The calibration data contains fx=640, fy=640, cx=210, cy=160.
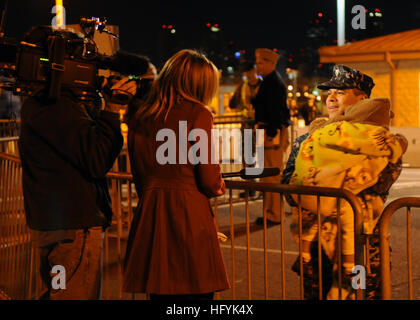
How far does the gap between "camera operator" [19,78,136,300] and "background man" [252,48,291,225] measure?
5068mm

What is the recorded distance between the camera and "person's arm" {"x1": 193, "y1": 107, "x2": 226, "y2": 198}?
3.24 meters

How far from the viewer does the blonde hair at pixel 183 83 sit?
3307mm

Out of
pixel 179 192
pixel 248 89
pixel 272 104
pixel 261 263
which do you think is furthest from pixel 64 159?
pixel 248 89

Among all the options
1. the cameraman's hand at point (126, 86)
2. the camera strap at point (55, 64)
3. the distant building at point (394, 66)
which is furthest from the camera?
the distant building at point (394, 66)

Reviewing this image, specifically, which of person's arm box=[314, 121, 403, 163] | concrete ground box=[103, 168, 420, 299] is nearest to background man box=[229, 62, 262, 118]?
concrete ground box=[103, 168, 420, 299]

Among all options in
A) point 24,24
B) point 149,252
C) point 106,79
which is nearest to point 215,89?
point 106,79

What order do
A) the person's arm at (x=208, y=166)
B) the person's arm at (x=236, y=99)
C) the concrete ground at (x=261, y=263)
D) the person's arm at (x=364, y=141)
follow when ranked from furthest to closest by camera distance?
the person's arm at (x=236, y=99) → the concrete ground at (x=261, y=263) → the person's arm at (x=364, y=141) → the person's arm at (x=208, y=166)

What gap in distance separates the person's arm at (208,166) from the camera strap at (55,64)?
771 mm

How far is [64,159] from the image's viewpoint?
3.46 meters

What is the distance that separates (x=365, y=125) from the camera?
3.96 m

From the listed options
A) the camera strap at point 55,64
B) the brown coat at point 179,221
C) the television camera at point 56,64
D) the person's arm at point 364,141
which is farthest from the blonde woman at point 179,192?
the person's arm at point 364,141

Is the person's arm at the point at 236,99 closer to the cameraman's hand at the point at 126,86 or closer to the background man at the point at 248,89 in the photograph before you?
the background man at the point at 248,89
